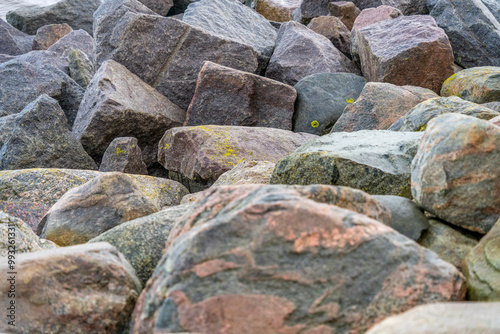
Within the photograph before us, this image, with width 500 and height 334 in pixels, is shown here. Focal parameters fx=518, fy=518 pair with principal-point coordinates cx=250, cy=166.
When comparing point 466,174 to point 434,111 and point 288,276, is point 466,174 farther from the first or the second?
point 434,111

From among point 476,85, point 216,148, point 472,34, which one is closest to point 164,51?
point 216,148

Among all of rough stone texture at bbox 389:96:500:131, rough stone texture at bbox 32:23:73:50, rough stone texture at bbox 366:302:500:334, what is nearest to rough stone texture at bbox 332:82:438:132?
rough stone texture at bbox 389:96:500:131

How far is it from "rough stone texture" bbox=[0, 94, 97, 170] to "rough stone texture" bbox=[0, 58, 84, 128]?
1671 millimetres

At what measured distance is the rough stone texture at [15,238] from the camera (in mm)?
3561

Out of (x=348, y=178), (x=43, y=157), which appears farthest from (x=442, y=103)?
(x=43, y=157)

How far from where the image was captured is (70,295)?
2.56 meters

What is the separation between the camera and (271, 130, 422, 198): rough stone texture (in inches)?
164

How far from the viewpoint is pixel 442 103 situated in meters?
5.79

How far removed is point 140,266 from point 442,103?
13.2 ft

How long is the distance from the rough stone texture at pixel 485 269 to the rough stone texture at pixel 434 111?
2.80 metres

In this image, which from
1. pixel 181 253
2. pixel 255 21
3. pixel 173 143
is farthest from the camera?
pixel 255 21

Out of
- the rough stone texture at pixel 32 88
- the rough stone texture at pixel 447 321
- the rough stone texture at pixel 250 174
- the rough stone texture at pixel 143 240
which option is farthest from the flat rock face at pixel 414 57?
the rough stone texture at pixel 447 321

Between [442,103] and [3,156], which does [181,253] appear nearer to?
[442,103]

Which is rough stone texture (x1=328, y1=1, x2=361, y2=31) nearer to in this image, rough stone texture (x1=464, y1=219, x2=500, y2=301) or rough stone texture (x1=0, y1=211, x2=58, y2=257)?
rough stone texture (x1=0, y1=211, x2=58, y2=257)
